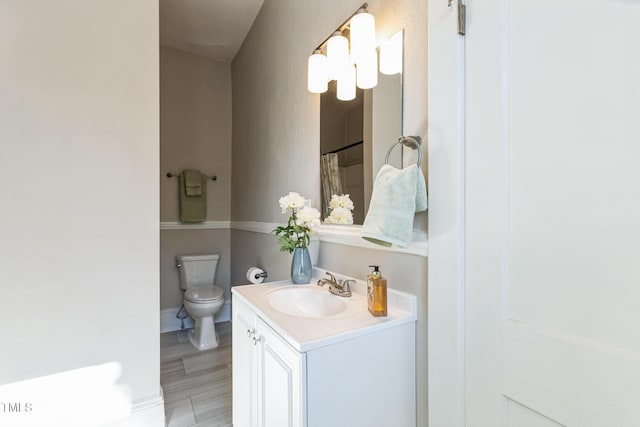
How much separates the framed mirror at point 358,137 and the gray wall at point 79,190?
92cm

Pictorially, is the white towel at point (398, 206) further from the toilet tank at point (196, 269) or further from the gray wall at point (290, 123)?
the toilet tank at point (196, 269)

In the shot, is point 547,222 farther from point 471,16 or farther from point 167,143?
point 167,143

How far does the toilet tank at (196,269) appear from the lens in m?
2.78

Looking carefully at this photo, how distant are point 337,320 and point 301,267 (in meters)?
0.53

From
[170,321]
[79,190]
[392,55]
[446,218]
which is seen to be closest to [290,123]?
[392,55]

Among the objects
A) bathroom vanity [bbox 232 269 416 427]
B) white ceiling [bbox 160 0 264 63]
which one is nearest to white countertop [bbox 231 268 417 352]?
bathroom vanity [bbox 232 269 416 427]

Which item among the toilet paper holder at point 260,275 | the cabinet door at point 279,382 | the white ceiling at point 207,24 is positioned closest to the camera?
the cabinet door at point 279,382

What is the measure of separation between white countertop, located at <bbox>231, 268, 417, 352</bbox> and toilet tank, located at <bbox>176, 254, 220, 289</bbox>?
178 cm

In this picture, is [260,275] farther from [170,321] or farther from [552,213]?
[552,213]


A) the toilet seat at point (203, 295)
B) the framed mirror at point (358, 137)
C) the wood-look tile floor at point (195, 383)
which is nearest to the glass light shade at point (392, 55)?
the framed mirror at point (358, 137)

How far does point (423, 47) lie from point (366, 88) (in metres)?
0.29

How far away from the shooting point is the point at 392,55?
3.58 feet

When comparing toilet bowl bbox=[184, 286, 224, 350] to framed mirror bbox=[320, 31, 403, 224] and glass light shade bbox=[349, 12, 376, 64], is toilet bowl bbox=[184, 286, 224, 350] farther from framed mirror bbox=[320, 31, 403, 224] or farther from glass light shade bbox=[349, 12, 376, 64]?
glass light shade bbox=[349, 12, 376, 64]

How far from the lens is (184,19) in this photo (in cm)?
250
